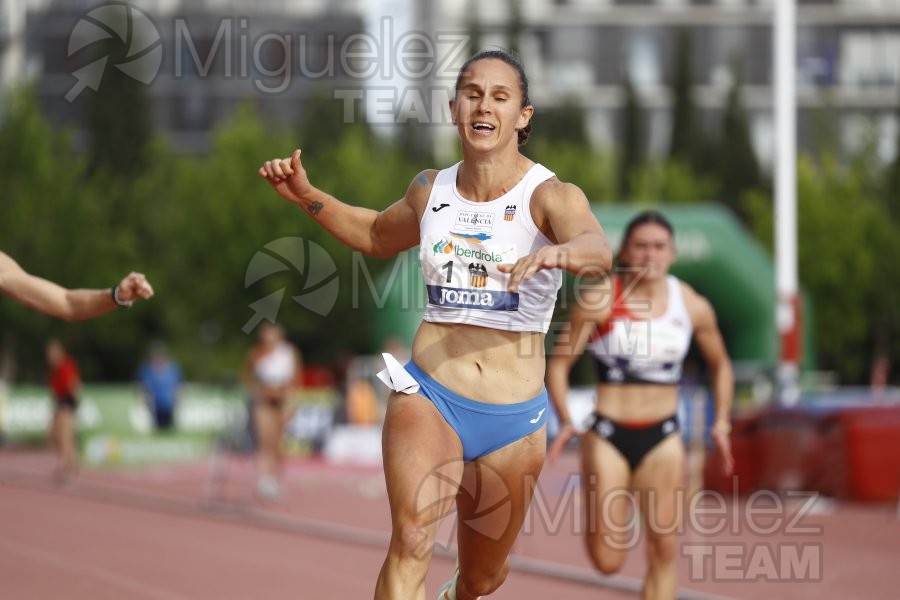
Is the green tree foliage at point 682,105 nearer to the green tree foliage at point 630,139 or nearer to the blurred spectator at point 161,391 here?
the green tree foliage at point 630,139

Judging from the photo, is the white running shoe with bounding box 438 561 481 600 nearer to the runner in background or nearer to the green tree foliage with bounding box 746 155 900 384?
the runner in background

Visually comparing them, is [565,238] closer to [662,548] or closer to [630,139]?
[662,548]

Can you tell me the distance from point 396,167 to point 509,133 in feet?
151

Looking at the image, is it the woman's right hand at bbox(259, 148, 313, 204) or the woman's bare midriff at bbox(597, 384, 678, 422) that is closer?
the woman's right hand at bbox(259, 148, 313, 204)

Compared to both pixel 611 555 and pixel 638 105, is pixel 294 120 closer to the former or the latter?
pixel 638 105

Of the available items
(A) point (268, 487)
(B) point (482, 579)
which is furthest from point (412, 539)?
(A) point (268, 487)

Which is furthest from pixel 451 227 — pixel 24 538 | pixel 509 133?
pixel 24 538

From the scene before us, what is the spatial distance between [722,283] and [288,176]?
24.4 metres

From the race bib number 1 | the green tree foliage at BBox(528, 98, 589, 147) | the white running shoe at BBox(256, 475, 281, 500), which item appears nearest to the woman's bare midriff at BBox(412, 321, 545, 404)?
the race bib number 1

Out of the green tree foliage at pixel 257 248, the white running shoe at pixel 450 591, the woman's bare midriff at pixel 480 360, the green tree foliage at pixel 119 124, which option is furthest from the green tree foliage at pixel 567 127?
the woman's bare midriff at pixel 480 360

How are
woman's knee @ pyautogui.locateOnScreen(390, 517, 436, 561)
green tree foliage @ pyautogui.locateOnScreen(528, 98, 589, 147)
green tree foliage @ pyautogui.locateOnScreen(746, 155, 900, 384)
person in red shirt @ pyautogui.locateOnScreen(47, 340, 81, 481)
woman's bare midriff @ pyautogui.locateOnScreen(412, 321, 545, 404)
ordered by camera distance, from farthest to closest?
green tree foliage @ pyautogui.locateOnScreen(528, 98, 589, 147) → green tree foliage @ pyautogui.locateOnScreen(746, 155, 900, 384) → person in red shirt @ pyautogui.locateOnScreen(47, 340, 81, 481) → woman's bare midriff @ pyautogui.locateOnScreen(412, 321, 545, 404) → woman's knee @ pyautogui.locateOnScreen(390, 517, 436, 561)

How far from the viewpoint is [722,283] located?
29.5 meters

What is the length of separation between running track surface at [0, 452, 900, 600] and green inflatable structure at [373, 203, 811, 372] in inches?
344

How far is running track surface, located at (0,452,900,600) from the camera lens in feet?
33.9
